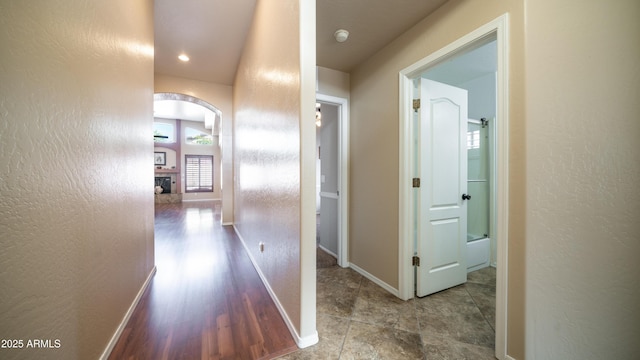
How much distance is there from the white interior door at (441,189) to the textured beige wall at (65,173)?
Result: 7.81ft

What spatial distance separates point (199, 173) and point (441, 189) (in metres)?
10.3

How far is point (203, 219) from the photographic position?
18.1 feet

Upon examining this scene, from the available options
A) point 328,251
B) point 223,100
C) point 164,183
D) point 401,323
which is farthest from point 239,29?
point 164,183

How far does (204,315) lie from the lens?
173 centimetres

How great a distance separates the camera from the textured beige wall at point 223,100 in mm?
4098

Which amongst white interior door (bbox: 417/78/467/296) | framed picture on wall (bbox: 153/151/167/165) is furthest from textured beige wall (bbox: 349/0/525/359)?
framed picture on wall (bbox: 153/151/167/165)

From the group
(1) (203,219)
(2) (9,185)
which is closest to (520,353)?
(2) (9,185)

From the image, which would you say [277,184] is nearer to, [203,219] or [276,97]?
[276,97]

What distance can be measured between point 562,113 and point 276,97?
1839 mm

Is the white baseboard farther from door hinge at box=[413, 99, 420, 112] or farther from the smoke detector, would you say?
the smoke detector

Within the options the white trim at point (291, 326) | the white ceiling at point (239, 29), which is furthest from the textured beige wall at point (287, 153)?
the white ceiling at point (239, 29)

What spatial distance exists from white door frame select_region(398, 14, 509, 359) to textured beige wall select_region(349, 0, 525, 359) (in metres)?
Result: 0.03

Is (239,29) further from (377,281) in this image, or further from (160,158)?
(160,158)

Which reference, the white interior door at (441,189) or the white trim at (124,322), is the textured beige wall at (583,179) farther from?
the white trim at (124,322)
